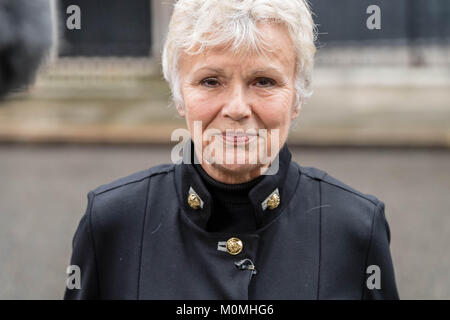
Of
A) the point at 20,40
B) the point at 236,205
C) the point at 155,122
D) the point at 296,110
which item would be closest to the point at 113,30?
the point at 155,122

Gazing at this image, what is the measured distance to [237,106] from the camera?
1.82 meters

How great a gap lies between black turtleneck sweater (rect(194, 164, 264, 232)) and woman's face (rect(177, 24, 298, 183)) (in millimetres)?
20

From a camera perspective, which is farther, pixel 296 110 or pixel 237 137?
pixel 296 110

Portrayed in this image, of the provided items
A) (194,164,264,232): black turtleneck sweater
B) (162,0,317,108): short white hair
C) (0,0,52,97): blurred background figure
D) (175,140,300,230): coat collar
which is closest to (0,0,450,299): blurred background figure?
(0,0,52,97): blurred background figure

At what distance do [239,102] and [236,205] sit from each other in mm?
289

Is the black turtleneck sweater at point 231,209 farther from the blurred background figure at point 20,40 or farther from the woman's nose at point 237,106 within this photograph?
the blurred background figure at point 20,40

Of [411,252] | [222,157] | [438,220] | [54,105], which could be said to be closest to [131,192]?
[222,157]

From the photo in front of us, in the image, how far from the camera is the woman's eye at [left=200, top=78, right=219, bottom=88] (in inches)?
72.4

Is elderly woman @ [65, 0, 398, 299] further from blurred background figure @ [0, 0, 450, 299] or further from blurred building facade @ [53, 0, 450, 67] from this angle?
blurred building facade @ [53, 0, 450, 67]

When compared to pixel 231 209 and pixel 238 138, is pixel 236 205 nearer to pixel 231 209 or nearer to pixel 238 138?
pixel 231 209

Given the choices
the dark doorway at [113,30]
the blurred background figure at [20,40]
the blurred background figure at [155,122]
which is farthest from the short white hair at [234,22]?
the dark doorway at [113,30]

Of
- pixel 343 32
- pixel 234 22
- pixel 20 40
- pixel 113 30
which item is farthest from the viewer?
pixel 113 30

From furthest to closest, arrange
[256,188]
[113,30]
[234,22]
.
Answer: [113,30] < [256,188] < [234,22]

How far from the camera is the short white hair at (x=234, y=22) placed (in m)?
1.78
